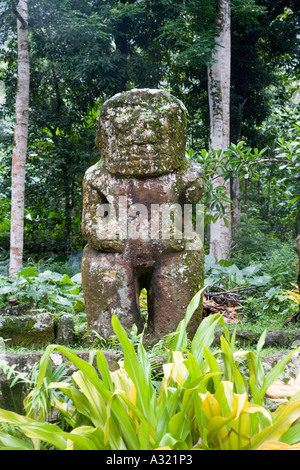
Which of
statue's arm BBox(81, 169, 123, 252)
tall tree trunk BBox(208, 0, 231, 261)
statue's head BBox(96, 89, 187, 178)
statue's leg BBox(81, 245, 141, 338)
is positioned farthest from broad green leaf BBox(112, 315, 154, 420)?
tall tree trunk BBox(208, 0, 231, 261)

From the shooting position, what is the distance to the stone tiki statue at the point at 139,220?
3.42 metres

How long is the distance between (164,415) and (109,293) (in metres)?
1.44

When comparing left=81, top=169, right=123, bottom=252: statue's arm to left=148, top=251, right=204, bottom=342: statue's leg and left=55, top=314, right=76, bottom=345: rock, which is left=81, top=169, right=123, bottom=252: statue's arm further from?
left=55, top=314, right=76, bottom=345: rock

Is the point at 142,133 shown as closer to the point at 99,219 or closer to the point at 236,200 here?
the point at 99,219

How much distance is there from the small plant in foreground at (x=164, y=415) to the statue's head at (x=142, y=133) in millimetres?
1582

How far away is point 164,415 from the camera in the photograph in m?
2.07

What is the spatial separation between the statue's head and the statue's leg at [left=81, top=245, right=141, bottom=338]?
0.73 m

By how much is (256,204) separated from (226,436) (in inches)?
493

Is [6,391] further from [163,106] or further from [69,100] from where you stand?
[69,100]

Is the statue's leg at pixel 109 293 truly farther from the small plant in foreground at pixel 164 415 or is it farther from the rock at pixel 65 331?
the small plant in foreground at pixel 164 415

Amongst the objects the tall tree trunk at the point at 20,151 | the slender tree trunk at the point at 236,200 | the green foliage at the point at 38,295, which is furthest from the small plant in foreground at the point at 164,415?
the slender tree trunk at the point at 236,200

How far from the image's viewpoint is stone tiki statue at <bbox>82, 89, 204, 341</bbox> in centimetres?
342

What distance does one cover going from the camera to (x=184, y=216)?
3598 millimetres
